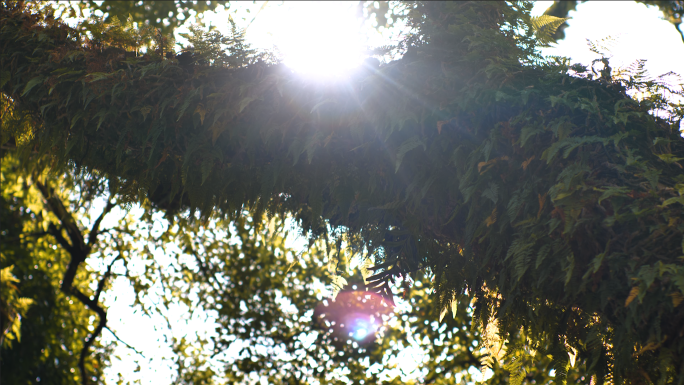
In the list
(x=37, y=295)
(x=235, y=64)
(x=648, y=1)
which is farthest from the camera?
(x=37, y=295)

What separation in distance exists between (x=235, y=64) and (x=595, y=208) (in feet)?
9.24

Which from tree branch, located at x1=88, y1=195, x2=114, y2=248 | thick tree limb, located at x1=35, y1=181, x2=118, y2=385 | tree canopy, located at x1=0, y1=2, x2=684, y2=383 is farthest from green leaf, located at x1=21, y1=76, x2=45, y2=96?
tree branch, located at x1=88, y1=195, x2=114, y2=248

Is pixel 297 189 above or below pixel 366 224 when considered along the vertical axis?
above

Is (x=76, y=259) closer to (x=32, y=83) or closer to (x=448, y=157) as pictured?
(x=32, y=83)

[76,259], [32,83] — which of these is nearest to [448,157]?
[32,83]

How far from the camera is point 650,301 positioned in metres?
2.48

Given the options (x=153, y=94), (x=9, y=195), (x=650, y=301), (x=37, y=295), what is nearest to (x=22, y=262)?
(x=37, y=295)

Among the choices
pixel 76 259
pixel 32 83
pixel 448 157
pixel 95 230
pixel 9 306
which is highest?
pixel 95 230

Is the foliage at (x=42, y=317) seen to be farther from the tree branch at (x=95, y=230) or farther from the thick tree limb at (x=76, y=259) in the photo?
the tree branch at (x=95, y=230)

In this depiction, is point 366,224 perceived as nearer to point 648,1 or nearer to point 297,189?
point 297,189

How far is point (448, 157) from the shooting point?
3.23 meters

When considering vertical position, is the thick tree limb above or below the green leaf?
above

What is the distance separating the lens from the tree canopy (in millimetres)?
2691

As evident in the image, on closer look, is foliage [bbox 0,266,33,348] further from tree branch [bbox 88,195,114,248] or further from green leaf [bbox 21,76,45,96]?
green leaf [bbox 21,76,45,96]
